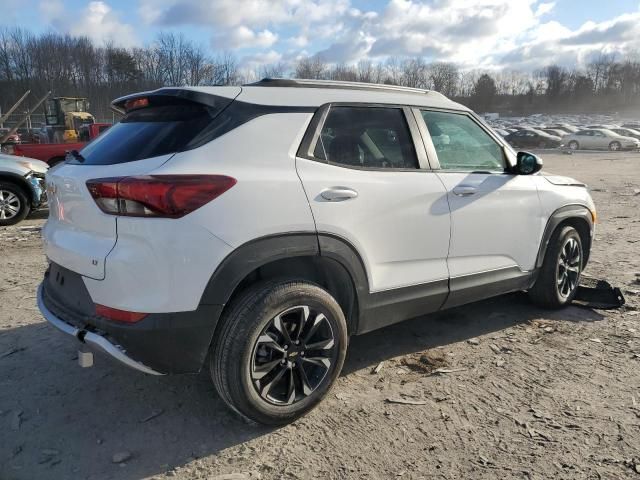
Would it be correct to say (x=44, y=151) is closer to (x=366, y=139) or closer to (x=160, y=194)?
(x=366, y=139)

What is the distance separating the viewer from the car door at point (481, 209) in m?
3.57

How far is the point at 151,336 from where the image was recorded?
244cm

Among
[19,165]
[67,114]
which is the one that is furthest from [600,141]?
[19,165]

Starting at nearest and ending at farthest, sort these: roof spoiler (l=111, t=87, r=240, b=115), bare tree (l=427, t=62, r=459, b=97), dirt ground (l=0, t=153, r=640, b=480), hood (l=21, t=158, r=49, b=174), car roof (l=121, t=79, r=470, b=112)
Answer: dirt ground (l=0, t=153, r=640, b=480) < roof spoiler (l=111, t=87, r=240, b=115) < car roof (l=121, t=79, r=470, b=112) < hood (l=21, t=158, r=49, b=174) < bare tree (l=427, t=62, r=459, b=97)

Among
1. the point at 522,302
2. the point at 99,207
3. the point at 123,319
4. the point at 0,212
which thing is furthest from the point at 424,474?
the point at 0,212

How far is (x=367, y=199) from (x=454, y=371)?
1436 millimetres

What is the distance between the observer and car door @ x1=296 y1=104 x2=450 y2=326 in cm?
288

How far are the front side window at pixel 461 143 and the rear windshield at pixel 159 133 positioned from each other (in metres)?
1.58

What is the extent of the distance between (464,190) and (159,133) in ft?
6.75

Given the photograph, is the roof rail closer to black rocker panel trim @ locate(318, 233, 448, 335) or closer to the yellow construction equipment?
black rocker panel trim @ locate(318, 233, 448, 335)

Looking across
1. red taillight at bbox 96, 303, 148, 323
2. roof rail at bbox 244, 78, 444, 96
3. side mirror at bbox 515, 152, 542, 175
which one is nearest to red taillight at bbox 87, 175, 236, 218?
red taillight at bbox 96, 303, 148, 323

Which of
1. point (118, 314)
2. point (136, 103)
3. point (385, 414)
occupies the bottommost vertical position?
point (385, 414)

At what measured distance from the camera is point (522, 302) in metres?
4.92

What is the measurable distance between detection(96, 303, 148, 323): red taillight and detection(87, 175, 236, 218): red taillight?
0.47 metres
